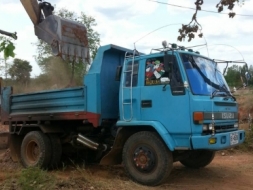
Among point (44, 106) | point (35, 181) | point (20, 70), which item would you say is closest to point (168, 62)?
point (35, 181)

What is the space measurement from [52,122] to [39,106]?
1.48ft

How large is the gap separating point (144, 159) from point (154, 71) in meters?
1.54

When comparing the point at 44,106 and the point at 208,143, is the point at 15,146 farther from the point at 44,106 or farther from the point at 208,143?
the point at 208,143

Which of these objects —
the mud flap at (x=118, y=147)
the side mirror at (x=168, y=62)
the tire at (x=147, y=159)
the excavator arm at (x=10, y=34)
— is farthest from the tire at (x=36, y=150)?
the excavator arm at (x=10, y=34)

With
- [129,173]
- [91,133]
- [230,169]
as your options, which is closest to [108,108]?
[91,133]

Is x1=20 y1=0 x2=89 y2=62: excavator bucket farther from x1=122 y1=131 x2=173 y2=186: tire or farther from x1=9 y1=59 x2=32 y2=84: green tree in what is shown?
x1=9 y1=59 x2=32 y2=84: green tree

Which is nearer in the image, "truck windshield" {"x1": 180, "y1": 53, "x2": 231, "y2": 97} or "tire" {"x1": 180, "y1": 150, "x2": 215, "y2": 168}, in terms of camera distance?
"truck windshield" {"x1": 180, "y1": 53, "x2": 231, "y2": 97}

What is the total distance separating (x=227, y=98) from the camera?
21.5ft

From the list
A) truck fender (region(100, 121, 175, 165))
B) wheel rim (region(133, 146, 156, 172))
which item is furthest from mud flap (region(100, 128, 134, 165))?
wheel rim (region(133, 146, 156, 172))

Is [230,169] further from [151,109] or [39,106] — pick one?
[39,106]

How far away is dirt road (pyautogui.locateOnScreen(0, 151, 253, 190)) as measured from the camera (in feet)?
19.6

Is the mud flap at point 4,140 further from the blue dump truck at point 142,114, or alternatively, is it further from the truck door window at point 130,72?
the truck door window at point 130,72

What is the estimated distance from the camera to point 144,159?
20.8ft

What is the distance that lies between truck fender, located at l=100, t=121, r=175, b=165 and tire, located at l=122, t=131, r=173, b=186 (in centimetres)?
16
